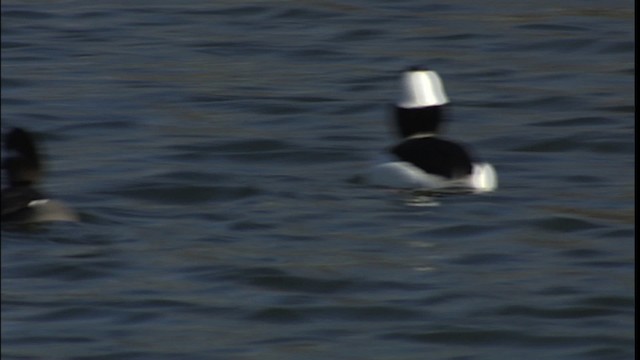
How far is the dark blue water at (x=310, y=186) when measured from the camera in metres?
7.09

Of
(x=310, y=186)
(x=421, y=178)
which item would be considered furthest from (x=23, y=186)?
(x=421, y=178)

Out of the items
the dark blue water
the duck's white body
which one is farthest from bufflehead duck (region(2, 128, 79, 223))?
the duck's white body

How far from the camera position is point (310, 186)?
9.74 m

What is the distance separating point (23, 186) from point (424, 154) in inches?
99.0

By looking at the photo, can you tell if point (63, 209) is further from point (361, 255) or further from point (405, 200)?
point (405, 200)

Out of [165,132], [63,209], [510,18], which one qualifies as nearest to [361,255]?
[63,209]

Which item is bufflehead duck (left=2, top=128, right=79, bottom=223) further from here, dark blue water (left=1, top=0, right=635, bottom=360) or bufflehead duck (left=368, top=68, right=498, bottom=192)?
bufflehead duck (left=368, top=68, right=498, bottom=192)

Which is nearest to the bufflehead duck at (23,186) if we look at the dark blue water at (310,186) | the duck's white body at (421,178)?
the dark blue water at (310,186)

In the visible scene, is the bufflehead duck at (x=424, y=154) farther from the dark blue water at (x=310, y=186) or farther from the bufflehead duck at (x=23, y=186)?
the bufflehead duck at (x=23, y=186)

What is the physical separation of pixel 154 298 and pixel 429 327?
3.07 ft

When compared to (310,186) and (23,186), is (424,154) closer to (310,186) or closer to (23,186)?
(310,186)

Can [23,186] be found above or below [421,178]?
below

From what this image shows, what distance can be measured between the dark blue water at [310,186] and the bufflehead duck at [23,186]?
15 centimetres

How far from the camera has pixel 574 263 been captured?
27.2ft
